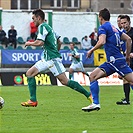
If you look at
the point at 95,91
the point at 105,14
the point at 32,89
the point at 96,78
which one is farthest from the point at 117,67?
the point at 32,89

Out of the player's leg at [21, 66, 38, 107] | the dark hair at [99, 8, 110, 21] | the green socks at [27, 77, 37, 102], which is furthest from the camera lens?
the green socks at [27, 77, 37, 102]

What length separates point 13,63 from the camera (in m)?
36.4

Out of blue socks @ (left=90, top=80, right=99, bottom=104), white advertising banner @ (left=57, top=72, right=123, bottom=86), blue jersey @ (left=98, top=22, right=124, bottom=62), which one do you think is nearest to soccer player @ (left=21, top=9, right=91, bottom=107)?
blue socks @ (left=90, top=80, right=99, bottom=104)

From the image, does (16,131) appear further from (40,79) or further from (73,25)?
(73,25)

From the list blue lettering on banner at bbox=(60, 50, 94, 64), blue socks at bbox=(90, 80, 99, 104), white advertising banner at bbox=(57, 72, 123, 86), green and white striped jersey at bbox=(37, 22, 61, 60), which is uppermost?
green and white striped jersey at bbox=(37, 22, 61, 60)

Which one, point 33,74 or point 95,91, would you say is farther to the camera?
point 33,74

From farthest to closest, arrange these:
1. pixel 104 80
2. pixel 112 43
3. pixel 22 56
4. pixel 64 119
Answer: pixel 22 56
pixel 104 80
pixel 112 43
pixel 64 119

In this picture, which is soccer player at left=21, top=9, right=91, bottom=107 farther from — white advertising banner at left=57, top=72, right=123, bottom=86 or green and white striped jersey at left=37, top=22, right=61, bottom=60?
white advertising banner at left=57, top=72, right=123, bottom=86

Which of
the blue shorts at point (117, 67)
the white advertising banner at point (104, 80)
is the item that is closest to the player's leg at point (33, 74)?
the blue shorts at point (117, 67)

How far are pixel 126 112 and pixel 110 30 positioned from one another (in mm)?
1943

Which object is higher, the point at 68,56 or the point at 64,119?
the point at 64,119

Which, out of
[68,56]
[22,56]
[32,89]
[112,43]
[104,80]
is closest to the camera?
[112,43]

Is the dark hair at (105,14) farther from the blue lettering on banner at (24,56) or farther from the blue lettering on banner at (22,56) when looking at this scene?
the blue lettering on banner at (24,56)

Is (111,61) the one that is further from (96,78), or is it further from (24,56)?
(24,56)
